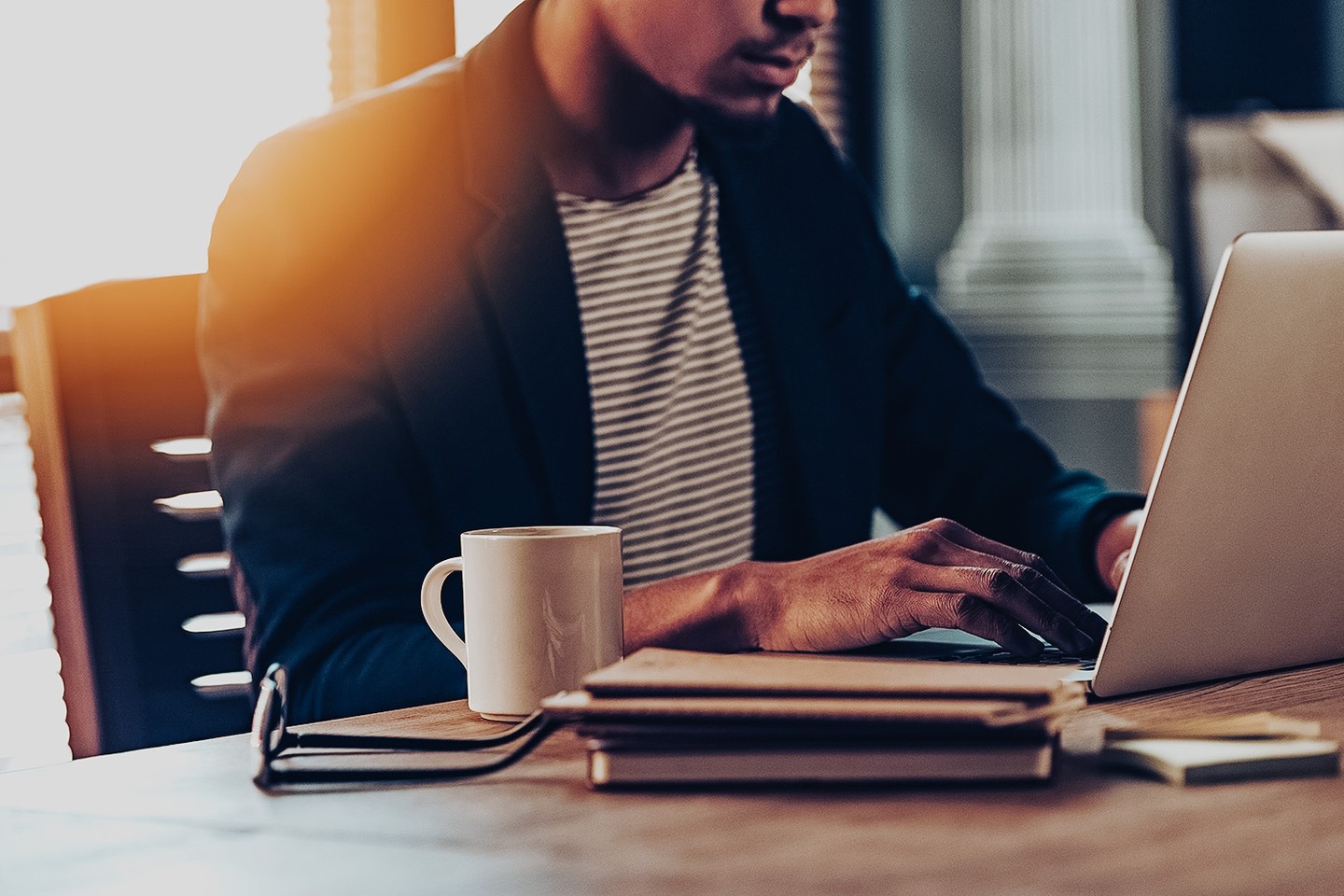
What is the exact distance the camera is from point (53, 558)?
1.11 m

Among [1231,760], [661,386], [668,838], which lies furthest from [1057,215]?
[668,838]

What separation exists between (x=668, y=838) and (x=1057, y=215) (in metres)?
2.96

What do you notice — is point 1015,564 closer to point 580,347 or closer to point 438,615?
point 438,615

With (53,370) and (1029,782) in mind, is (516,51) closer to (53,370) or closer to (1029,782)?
(53,370)

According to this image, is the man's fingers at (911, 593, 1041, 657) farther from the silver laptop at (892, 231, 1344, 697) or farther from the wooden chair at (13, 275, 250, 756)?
the wooden chair at (13, 275, 250, 756)

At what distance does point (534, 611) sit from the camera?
0.76 metres

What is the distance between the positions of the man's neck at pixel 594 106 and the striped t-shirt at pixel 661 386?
0.03m

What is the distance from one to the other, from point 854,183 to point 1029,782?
1.19 metres

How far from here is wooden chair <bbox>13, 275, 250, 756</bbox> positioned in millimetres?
1110

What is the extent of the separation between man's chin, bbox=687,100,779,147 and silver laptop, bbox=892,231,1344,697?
2.61ft

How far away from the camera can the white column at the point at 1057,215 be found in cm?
325

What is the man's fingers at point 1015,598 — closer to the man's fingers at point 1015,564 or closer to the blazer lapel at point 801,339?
the man's fingers at point 1015,564

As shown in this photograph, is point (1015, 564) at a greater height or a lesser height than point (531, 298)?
lesser

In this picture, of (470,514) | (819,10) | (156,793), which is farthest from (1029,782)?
(819,10)
